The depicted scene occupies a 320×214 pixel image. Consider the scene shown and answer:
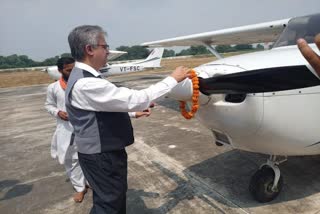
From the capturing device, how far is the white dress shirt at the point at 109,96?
1978mm

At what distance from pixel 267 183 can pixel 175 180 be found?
1261mm

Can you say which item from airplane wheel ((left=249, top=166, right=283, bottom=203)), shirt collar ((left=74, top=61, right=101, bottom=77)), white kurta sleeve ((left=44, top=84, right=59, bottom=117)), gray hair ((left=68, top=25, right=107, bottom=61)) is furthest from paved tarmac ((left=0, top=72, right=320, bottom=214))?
gray hair ((left=68, top=25, right=107, bottom=61))

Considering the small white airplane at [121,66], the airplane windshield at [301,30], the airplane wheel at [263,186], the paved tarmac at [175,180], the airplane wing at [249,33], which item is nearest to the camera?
the airplane wheel at [263,186]

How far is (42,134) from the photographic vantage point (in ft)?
24.9

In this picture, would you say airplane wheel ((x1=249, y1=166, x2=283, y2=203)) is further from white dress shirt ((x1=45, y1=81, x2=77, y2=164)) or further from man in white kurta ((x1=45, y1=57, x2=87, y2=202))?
white dress shirt ((x1=45, y1=81, x2=77, y2=164))

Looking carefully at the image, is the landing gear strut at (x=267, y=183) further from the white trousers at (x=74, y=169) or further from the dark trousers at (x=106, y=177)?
the white trousers at (x=74, y=169)

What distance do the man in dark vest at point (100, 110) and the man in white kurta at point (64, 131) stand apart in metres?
1.58

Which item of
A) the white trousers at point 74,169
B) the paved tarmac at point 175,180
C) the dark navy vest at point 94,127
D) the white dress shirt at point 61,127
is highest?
the dark navy vest at point 94,127

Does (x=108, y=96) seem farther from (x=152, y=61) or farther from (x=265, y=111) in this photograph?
(x=152, y=61)

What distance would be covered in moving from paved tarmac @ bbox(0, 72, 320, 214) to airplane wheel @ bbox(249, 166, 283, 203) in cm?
7

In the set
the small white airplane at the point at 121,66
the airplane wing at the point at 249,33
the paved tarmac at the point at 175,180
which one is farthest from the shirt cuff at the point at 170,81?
the small white airplane at the point at 121,66

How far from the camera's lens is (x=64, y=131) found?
12.5 feet

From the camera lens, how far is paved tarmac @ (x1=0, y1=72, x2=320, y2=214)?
11.0 feet

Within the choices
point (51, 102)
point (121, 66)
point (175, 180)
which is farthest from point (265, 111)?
point (121, 66)
